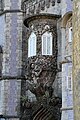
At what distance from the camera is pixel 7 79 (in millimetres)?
26172

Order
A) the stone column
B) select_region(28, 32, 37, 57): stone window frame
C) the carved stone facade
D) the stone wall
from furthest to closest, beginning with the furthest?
the stone wall, select_region(28, 32, 37, 57): stone window frame, the carved stone facade, the stone column

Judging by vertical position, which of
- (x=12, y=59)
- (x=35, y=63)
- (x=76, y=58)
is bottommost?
(x=35, y=63)

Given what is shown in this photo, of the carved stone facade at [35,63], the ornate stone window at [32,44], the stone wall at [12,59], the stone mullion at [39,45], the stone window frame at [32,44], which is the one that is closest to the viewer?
the carved stone facade at [35,63]

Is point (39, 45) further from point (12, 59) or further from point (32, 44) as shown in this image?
point (12, 59)

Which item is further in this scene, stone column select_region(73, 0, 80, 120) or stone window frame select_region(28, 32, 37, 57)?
stone window frame select_region(28, 32, 37, 57)

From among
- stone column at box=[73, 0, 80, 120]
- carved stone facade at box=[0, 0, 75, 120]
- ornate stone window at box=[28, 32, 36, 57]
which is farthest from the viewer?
ornate stone window at box=[28, 32, 36, 57]

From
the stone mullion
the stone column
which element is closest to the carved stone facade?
the stone mullion

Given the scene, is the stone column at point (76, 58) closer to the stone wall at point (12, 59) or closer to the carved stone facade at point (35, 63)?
the carved stone facade at point (35, 63)

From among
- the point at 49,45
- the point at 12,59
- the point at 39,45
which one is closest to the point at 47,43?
the point at 49,45

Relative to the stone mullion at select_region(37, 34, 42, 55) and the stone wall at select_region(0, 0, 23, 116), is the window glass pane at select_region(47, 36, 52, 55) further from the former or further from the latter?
the stone wall at select_region(0, 0, 23, 116)

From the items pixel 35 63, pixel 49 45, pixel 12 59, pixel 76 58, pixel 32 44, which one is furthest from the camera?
pixel 12 59

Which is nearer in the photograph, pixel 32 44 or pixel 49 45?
pixel 49 45

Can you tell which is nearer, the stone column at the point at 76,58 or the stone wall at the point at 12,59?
the stone column at the point at 76,58

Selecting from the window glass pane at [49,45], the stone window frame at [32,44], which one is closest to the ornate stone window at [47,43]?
the window glass pane at [49,45]
